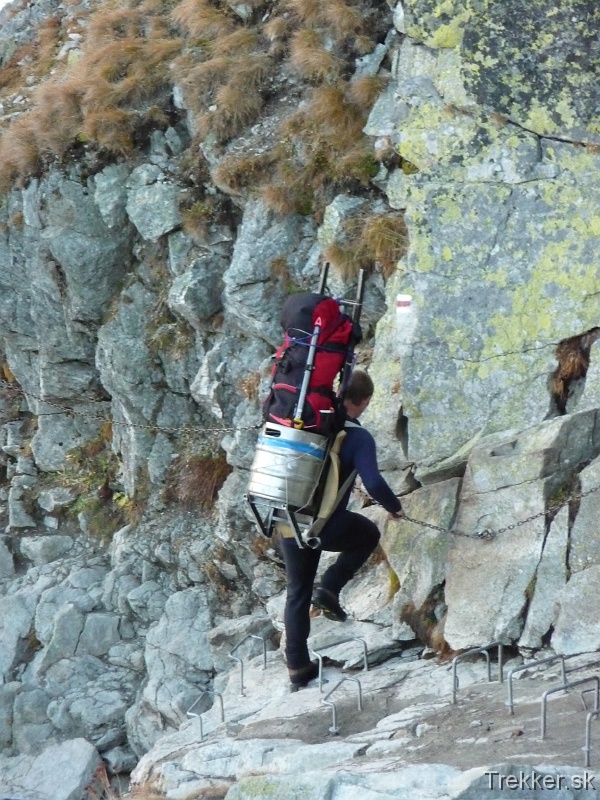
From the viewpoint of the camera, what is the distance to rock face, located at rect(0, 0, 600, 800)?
8.97 m

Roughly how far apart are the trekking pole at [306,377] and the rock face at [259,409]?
1988 mm

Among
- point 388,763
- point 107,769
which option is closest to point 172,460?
point 107,769

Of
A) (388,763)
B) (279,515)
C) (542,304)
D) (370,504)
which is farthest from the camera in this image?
(370,504)

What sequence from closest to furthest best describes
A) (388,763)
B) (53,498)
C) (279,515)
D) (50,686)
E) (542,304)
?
(388,763) → (279,515) → (542,304) → (50,686) → (53,498)

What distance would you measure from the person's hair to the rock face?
1.64 metres

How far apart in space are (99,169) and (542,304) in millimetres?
→ 8841

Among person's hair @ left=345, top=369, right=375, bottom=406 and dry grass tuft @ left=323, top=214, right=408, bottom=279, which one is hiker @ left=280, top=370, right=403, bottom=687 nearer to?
person's hair @ left=345, top=369, right=375, bottom=406

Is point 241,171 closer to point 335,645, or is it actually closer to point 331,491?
point 331,491

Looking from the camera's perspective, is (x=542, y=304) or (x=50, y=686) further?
(x=50, y=686)

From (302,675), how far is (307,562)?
1.29 m

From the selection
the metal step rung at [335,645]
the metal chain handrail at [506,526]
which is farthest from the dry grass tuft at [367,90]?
the metal step rung at [335,645]

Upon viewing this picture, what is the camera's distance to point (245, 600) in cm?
1427

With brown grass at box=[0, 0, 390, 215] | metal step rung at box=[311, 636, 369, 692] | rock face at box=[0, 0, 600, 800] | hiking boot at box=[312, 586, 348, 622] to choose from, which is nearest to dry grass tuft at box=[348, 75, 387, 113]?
brown grass at box=[0, 0, 390, 215]

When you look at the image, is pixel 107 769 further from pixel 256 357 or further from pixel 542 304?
pixel 542 304
